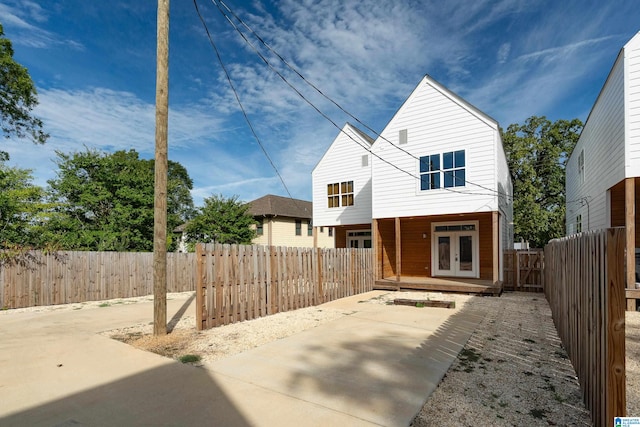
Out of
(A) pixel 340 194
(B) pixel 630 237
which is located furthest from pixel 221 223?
(B) pixel 630 237

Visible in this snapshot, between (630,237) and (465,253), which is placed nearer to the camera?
(630,237)

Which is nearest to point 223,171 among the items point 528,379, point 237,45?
point 237,45

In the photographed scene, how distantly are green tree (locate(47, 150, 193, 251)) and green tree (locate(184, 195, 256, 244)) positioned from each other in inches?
136

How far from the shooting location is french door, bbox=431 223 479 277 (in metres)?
14.4

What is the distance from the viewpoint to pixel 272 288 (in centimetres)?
841

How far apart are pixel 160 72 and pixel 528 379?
24.7ft

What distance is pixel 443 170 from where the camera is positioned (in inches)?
506

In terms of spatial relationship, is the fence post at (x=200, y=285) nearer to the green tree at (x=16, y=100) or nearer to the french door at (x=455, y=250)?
the french door at (x=455, y=250)

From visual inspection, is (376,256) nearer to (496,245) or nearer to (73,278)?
(496,245)

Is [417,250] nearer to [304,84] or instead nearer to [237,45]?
[304,84]

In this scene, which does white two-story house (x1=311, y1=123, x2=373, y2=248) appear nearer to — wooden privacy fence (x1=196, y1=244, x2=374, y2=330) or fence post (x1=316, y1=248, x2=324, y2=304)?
wooden privacy fence (x1=196, y1=244, x2=374, y2=330)

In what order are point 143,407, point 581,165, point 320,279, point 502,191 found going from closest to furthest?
1. point 143,407
2. point 320,279
3. point 502,191
4. point 581,165

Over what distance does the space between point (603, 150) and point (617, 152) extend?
84.2 inches

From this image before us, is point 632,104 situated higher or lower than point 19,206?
higher
